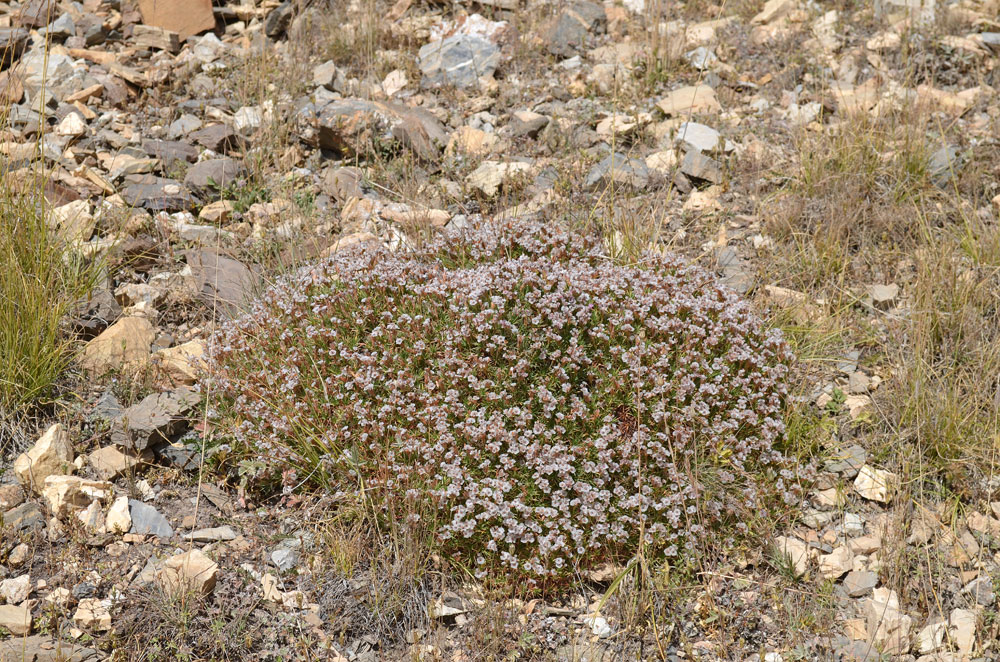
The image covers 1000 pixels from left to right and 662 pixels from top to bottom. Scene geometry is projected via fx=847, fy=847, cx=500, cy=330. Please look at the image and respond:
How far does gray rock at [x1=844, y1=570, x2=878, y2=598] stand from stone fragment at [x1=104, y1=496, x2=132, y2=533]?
316cm

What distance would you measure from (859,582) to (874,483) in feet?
1.85

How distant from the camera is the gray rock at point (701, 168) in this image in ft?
19.3

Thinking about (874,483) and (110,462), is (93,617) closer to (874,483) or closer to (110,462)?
(110,462)

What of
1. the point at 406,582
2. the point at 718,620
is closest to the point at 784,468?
the point at 718,620

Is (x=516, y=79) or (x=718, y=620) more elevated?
(x=516, y=79)

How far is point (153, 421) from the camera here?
160 inches

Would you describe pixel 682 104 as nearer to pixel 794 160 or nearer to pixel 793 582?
pixel 794 160

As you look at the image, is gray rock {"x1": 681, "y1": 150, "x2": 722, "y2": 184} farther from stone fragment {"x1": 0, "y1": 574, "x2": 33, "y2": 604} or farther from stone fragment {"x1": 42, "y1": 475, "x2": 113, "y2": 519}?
stone fragment {"x1": 0, "y1": 574, "x2": 33, "y2": 604}

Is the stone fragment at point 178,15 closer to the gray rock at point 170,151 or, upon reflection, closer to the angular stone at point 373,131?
the gray rock at point 170,151

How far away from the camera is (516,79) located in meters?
7.21

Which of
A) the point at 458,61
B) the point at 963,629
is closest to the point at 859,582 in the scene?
the point at 963,629

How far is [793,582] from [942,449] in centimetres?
104

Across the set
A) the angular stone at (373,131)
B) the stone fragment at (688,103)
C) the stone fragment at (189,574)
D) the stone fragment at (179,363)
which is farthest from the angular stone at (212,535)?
the stone fragment at (688,103)

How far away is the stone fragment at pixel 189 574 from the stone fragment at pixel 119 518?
1.11 feet
